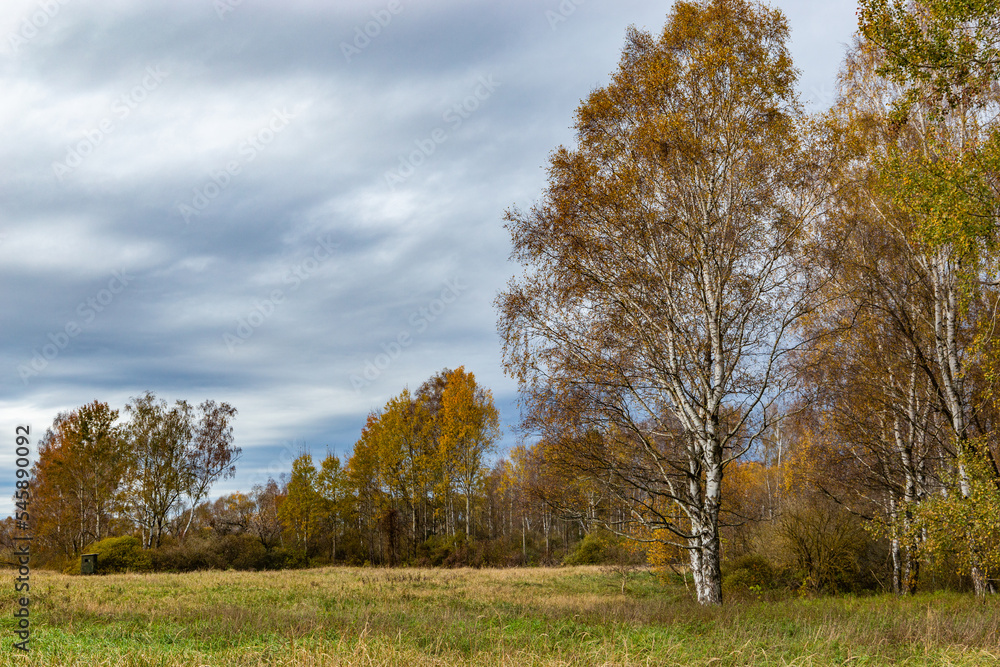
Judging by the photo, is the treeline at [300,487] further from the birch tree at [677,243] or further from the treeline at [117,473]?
the birch tree at [677,243]

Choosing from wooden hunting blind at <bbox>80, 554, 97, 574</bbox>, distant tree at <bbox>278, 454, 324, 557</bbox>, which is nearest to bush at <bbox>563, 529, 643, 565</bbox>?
distant tree at <bbox>278, 454, 324, 557</bbox>

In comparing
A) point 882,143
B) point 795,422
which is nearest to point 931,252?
point 882,143

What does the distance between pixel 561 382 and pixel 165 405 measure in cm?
2933

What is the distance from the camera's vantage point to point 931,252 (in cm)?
1074

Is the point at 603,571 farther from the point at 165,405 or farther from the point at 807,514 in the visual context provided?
the point at 165,405

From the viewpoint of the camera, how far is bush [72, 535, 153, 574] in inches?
882

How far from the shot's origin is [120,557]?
22750 mm

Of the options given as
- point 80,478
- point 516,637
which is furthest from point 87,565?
point 516,637

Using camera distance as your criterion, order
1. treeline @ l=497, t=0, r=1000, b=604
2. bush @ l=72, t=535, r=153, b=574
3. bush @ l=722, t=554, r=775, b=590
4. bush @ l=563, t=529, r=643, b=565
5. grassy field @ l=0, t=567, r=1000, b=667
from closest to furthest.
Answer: grassy field @ l=0, t=567, r=1000, b=667 → treeline @ l=497, t=0, r=1000, b=604 → bush @ l=722, t=554, r=775, b=590 → bush @ l=72, t=535, r=153, b=574 → bush @ l=563, t=529, r=643, b=565

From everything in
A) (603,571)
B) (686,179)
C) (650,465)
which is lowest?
(603,571)

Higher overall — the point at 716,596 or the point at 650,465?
the point at 650,465

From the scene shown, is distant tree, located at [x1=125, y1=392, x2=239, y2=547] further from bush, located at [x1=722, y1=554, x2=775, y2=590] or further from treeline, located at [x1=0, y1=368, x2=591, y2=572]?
bush, located at [x1=722, y1=554, x2=775, y2=590]

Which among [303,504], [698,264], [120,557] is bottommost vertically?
[120,557]

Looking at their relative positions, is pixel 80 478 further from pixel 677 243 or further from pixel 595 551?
pixel 677 243
